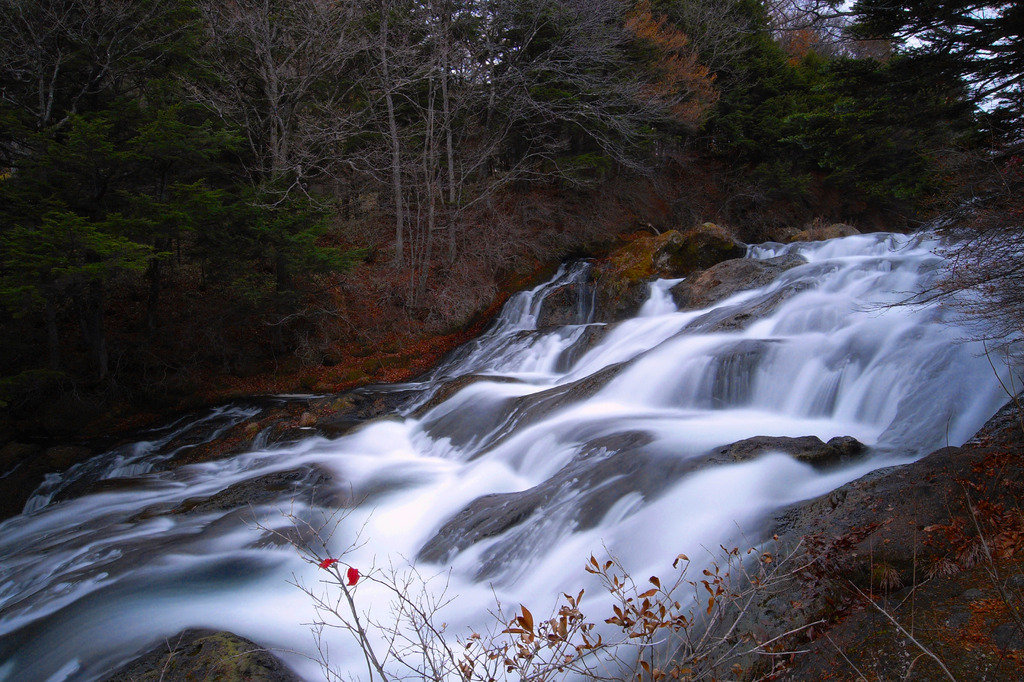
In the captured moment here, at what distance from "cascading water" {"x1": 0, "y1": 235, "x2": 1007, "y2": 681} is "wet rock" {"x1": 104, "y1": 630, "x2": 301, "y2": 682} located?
10.7 inches

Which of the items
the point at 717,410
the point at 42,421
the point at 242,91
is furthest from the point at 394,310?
the point at 717,410

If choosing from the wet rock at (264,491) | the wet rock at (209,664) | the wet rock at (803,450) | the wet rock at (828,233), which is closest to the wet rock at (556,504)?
the wet rock at (803,450)

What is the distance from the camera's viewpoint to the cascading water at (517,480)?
193 inches

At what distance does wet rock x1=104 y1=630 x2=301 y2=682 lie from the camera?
3889mm

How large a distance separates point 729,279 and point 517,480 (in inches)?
279

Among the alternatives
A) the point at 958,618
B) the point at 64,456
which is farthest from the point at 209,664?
the point at 64,456

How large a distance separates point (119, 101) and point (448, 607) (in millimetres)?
10206

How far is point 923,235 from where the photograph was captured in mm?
5684

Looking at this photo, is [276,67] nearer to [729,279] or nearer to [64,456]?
[64,456]

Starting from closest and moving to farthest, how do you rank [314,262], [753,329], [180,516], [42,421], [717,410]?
1. [180,516]
2. [717,410]
3. [753,329]
4. [42,421]
5. [314,262]

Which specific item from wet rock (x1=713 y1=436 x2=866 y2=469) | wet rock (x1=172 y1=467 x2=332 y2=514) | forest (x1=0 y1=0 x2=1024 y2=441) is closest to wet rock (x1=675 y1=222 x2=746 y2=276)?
forest (x1=0 y1=0 x2=1024 y2=441)

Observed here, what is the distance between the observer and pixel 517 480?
7102 mm

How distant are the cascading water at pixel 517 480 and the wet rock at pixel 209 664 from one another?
27 centimetres

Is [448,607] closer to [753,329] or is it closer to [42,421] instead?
A: [753,329]
